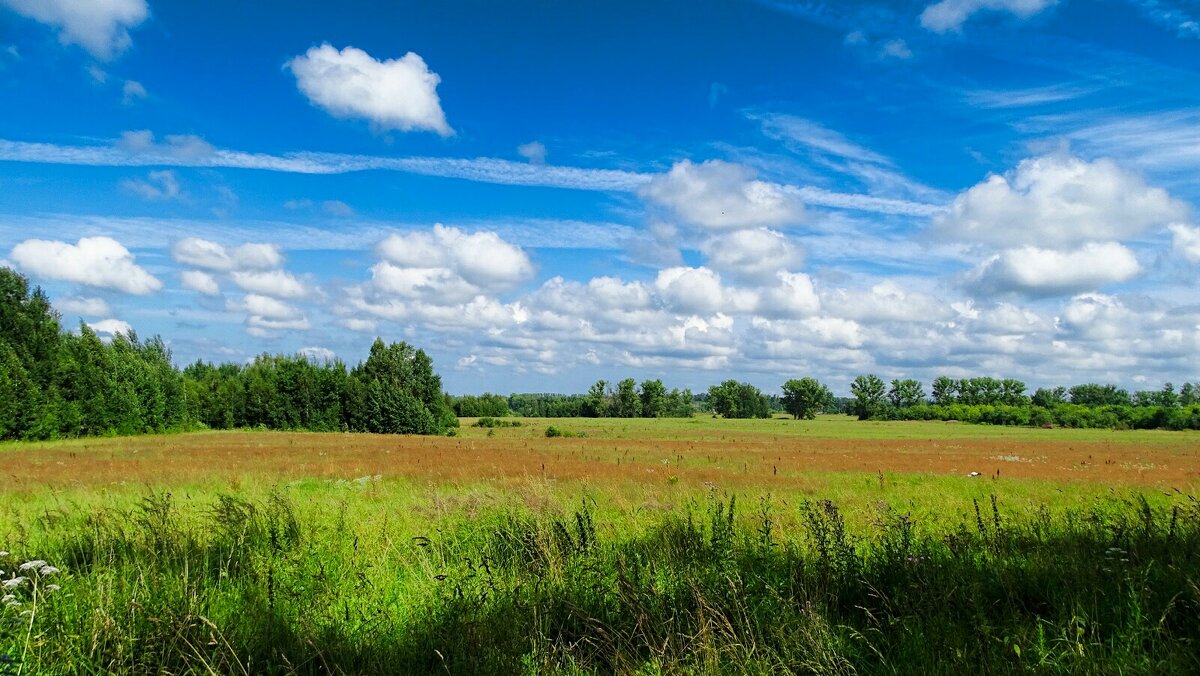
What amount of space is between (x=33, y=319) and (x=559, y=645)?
70.0 meters

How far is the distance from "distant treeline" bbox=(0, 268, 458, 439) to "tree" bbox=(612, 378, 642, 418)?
265 feet

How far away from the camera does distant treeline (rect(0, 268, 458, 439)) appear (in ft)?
168

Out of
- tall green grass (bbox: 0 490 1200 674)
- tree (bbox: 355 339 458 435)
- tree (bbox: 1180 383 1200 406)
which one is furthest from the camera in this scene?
tree (bbox: 1180 383 1200 406)

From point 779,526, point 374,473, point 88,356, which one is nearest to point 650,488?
point 779,526

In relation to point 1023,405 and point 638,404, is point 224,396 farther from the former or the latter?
point 1023,405

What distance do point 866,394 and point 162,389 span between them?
15930 cm

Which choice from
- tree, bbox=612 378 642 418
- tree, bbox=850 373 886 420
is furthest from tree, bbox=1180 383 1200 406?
tree, bbox=612 378 642 418

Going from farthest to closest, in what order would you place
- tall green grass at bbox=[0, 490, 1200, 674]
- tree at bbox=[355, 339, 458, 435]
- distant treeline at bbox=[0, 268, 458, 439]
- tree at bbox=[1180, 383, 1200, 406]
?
tree at bbox=[1180, 383, 1200, 406] → tree at bbox=[355, 339, 458, 435] → distant treeline at bbox=[0, 268, 458, 439] → tall green grass at bbox=[0, 490, 1200, 674]

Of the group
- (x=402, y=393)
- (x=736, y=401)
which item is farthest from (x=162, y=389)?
(x=736, y=401)

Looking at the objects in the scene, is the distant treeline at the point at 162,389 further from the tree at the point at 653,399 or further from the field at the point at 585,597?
the tree at the point at 653,399

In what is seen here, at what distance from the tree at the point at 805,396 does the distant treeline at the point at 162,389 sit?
117 m

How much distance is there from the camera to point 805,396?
576ft

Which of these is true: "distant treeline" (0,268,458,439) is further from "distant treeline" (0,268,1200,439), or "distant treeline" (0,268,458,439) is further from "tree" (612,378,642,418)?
"tree" (612,378,642,418)

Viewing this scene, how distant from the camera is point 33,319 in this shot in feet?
179
